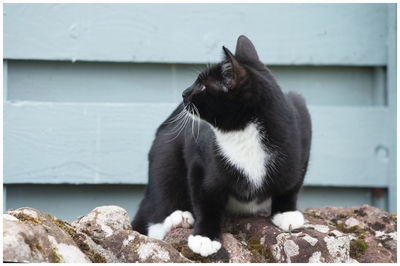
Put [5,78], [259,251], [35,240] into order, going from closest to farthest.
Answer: [35,240], [259,251], [5,78]

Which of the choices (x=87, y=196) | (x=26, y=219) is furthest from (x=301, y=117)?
(x=87, y=196)

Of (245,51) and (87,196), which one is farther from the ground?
(245,51)

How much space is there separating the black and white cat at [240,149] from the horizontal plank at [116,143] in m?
0.84

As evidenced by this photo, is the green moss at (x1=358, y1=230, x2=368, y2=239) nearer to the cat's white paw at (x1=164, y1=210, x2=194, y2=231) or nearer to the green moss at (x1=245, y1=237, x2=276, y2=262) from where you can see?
the green moss at (x1=245, y1=237, x2=276, y2=262)

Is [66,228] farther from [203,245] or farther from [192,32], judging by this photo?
[192,32]

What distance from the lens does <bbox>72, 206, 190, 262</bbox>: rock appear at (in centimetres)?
129

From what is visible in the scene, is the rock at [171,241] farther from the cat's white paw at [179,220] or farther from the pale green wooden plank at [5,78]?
the pale green wooden plank at [5,78]

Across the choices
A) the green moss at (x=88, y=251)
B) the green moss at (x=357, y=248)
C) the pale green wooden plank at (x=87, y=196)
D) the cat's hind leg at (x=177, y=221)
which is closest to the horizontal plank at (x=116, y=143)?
the pale green wooden plank at (x=87, y=196)

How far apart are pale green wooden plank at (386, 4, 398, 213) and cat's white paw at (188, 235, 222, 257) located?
1463 mm

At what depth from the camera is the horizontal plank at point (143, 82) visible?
2471mm

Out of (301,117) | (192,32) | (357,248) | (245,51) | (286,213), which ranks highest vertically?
(192,32)

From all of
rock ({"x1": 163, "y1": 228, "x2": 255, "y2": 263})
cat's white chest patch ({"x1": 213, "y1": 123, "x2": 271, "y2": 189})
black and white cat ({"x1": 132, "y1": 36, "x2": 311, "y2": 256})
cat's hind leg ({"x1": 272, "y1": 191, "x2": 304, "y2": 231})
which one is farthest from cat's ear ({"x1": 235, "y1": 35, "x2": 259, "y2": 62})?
rock ({"x1": 163, "y1": 228, "x2": 255, "y2": 263})

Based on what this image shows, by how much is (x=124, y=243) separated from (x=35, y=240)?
0.96 feet

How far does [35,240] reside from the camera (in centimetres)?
110
